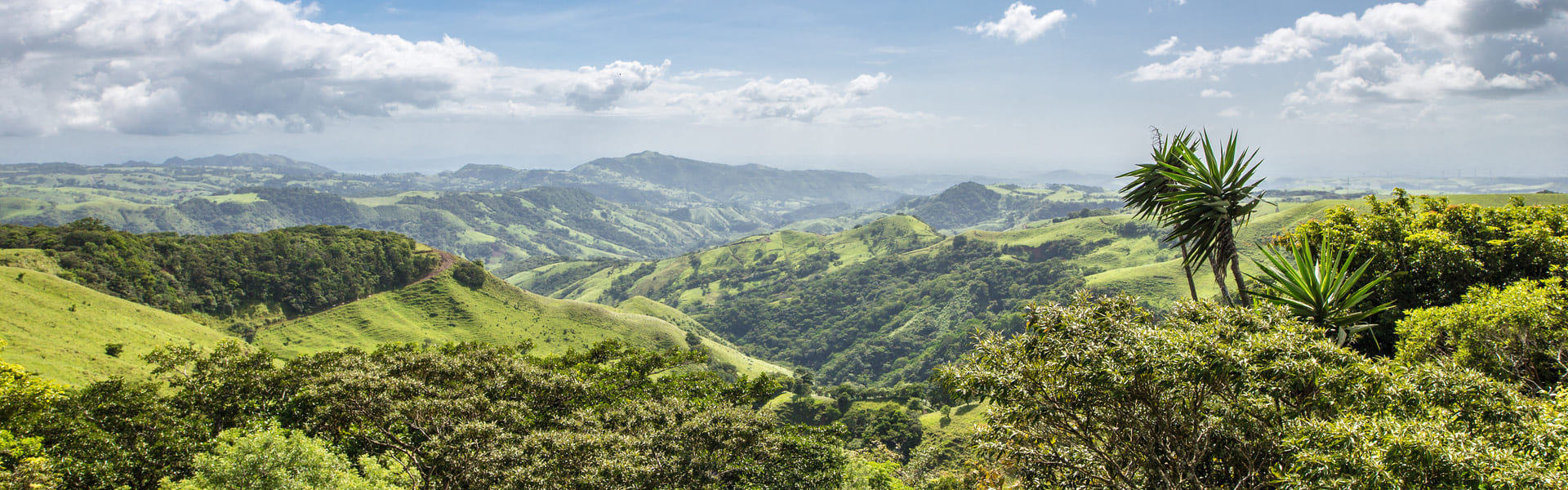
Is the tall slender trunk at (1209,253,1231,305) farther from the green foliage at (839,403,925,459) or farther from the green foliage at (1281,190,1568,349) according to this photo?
the green foliage at (839,403,925,459)

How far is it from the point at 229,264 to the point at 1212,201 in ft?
503

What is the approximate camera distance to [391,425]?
2656 cm

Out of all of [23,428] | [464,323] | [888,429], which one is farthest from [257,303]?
[23,428]

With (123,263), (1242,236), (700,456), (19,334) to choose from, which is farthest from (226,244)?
(1242,236)

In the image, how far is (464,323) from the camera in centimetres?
12731

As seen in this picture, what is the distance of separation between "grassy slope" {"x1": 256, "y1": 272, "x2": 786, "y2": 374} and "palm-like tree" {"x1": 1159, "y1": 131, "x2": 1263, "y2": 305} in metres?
90.4

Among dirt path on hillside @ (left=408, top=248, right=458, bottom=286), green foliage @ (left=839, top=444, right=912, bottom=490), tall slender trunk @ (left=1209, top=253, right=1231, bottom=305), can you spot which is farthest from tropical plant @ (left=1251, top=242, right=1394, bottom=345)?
dirt path on hillside @ (left=408, top=248, right=458, bottom=286)

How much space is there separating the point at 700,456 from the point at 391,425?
1293 centimetres

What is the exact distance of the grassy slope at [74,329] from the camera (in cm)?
5603

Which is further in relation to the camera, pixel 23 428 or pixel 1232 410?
pixel 23 428

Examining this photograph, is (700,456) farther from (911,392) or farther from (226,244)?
(226,244)

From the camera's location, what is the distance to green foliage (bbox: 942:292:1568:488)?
9.59 m

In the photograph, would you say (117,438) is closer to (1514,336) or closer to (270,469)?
(270,469)

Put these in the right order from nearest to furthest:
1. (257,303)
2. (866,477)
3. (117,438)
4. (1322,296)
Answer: (1322,296)
(117,438)
(866,477)
(257,303)
